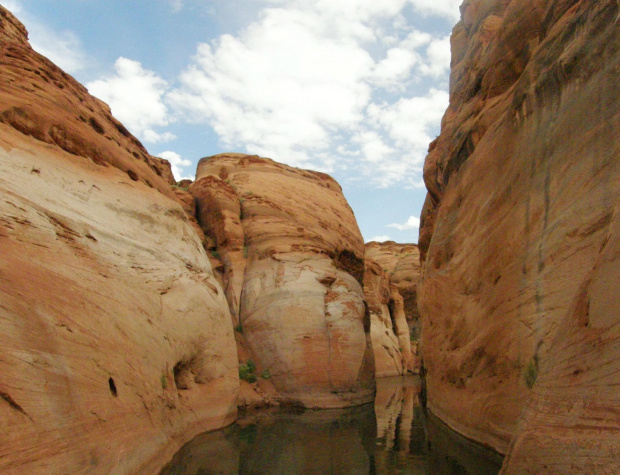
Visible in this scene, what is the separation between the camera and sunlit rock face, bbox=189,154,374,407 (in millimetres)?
12914

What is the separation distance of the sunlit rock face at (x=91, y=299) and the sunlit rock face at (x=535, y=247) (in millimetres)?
4047

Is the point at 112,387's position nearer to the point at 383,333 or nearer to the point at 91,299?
the point at 91,299

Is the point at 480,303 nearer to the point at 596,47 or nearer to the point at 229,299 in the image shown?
the point at 596,47

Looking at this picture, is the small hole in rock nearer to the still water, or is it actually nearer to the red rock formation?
the still water

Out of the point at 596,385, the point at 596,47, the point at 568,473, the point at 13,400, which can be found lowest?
the point at 568,473

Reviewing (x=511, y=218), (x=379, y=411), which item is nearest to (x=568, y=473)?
(x=511, y=218)

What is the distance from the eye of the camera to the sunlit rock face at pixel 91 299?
4266mm

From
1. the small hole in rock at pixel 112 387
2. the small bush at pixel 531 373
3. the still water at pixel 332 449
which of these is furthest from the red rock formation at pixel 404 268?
the small hole in rock at pixel 112 387

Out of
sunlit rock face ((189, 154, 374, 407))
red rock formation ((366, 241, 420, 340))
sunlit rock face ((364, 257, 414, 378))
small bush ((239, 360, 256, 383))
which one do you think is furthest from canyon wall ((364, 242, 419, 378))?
small bush ((239, 360, 256, 383))

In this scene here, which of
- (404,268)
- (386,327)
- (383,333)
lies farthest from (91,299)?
(404,268)

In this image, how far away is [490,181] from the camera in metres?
8.38

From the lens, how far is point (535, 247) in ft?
20.9

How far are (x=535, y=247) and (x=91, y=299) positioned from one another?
589 cm

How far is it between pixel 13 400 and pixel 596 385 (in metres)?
4.50
